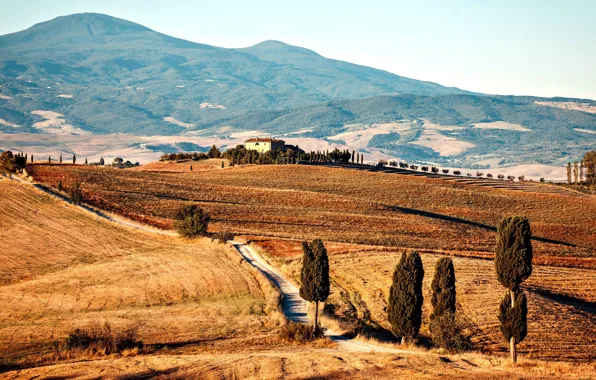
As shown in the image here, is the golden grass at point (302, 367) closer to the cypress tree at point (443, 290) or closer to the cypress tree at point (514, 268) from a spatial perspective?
the cypress tree at point (514, 268)

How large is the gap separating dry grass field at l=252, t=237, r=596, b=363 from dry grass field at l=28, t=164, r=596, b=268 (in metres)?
9.73

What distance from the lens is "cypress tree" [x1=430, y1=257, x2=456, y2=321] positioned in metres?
43.4

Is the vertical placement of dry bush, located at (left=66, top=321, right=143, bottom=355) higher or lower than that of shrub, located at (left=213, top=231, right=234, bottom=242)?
lower

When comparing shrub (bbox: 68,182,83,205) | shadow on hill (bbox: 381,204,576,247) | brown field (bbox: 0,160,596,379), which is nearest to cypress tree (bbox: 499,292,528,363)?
brown field (bbox: 0,160,596,379)

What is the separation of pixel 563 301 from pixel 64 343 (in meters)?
32.5

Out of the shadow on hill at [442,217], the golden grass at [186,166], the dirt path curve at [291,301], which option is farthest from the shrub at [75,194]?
the golden grass at [186,166]

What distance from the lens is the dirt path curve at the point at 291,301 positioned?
1526 inches

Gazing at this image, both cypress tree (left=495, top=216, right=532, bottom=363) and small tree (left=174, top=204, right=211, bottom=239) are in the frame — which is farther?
small tree (left=174, top=204, right=211, bottom=239)

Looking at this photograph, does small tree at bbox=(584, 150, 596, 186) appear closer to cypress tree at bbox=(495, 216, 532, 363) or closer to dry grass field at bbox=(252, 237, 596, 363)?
dry grass field at bbox=(252, 237, 596, 363)

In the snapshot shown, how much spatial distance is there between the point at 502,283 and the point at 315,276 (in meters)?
9.96

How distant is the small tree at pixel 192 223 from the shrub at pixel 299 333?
118ft

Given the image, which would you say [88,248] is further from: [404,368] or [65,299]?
[404,368]

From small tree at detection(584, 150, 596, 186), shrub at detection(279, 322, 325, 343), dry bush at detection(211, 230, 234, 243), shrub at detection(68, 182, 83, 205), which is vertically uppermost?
small tree at detection(584, 150, 596, 186)

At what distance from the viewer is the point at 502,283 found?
130 feet
